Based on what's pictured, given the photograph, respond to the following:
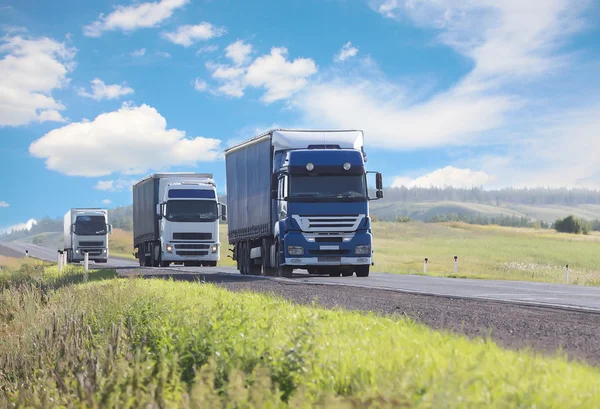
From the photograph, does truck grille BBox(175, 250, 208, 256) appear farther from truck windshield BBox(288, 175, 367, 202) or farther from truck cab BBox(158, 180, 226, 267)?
truck windshield BBox(288, 175, 367, 202)

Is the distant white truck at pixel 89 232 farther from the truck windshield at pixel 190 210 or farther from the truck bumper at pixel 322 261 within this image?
the truck bumper at pixel 322 261

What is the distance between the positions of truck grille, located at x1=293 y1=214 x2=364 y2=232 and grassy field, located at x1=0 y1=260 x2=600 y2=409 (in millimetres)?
13024

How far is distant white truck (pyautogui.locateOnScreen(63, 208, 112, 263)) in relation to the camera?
51.8m

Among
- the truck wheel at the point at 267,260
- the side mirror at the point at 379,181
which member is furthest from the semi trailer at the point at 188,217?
the side mirror at the point at 379,181

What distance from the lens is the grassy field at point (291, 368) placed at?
5000 mm

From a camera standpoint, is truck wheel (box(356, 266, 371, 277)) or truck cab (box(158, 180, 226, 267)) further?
truck cab (box(158, 180, 226, 267))

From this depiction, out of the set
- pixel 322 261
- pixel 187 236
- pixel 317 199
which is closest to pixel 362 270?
pixel 322 261

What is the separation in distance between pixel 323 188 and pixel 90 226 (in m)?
31.4

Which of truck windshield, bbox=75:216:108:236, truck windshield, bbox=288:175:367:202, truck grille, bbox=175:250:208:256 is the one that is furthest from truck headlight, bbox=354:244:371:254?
truck windshield, bbox=75:216:108:236

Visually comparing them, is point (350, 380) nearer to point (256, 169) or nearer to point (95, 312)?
point (95, 312)

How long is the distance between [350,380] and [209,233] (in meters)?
30.2

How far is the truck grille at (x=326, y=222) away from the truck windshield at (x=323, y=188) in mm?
482

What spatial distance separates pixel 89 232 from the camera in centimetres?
5194

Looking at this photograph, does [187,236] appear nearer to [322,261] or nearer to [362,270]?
[362,270]
